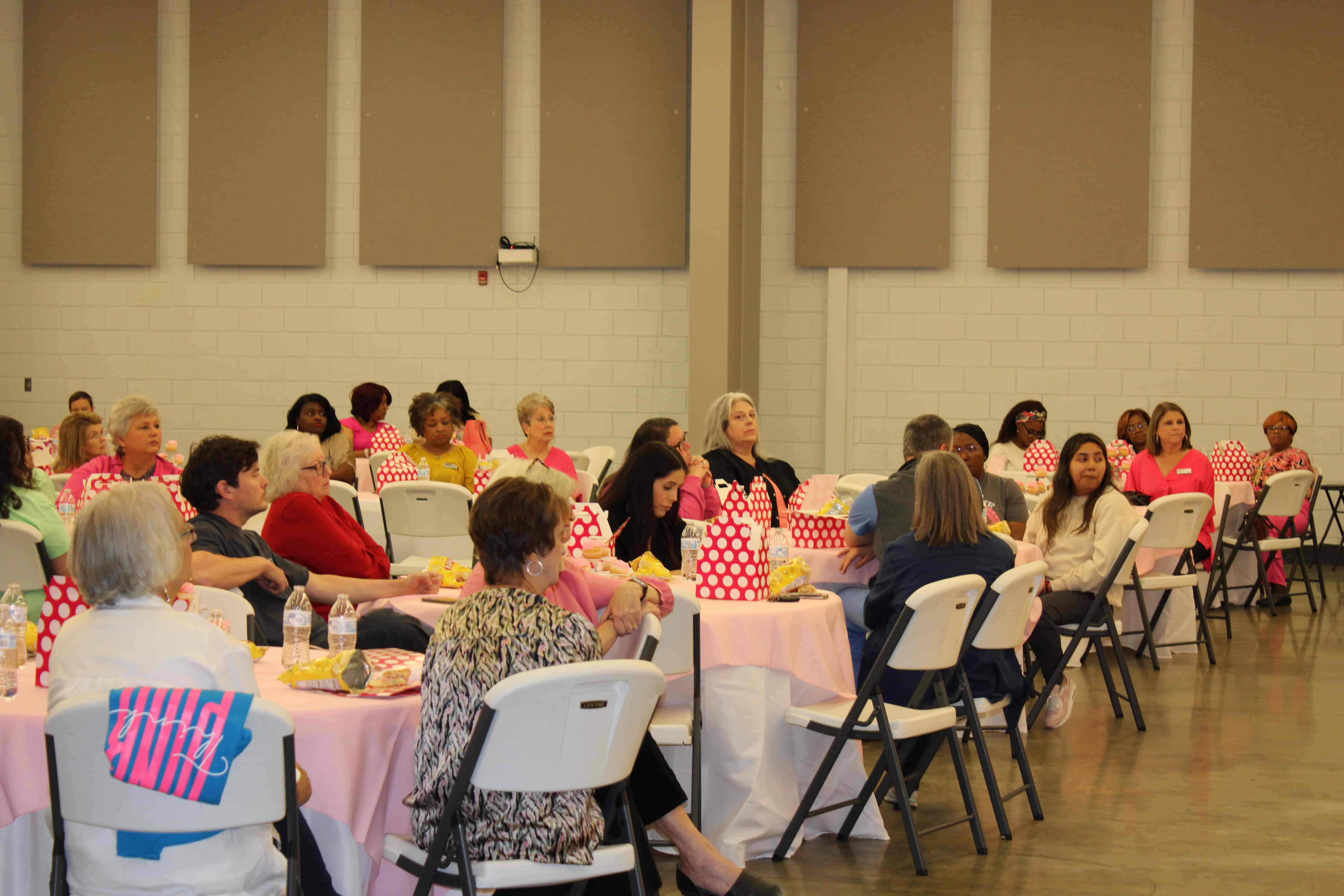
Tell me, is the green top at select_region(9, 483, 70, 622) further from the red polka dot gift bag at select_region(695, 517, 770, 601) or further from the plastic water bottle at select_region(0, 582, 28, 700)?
the red polka dot gift bag at select_region(695, 517, 770, 601)

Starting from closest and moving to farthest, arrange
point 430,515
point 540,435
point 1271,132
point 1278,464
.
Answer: point 430,515 → point 540,435 → point 1278,464 → point 1271,132

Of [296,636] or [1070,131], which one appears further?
[1070,131]

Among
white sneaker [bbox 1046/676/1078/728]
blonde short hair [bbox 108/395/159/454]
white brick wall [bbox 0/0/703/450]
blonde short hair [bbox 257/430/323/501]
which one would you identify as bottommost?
white sneaker [bbox 1046/676/1078/728]

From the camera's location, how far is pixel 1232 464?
7945mm

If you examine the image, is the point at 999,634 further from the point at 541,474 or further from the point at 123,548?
the point at 123,548

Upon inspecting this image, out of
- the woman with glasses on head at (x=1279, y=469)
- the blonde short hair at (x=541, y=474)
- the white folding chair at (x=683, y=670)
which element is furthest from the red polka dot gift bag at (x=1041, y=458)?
the white folding chair at (x=683, y=670)

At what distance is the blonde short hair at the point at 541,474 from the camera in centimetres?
464

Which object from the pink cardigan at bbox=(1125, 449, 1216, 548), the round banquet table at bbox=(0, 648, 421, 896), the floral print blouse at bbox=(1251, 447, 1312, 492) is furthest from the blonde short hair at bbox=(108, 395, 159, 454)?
the floral print blouse at bbox=(1251, 447, 1312, 492)

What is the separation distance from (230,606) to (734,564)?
145 cm

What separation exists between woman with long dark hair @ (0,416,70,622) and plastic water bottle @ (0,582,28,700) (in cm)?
153

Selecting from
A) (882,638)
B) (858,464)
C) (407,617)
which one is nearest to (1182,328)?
(858,464)

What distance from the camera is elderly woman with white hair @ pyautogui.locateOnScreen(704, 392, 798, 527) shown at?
6.30 m

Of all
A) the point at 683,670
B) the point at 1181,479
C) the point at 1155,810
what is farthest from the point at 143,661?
the point at 1181,479

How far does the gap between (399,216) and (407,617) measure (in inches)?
276
